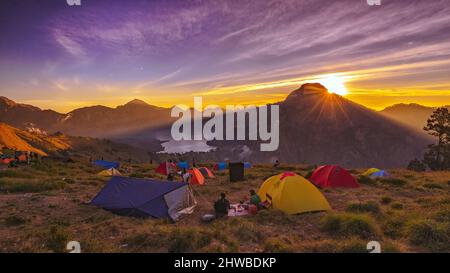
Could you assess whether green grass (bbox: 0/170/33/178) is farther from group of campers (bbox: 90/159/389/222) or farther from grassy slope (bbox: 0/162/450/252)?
group of campers (bbox: 90/159/389/222)

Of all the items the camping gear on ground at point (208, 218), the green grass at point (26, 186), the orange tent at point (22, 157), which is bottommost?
the camping gear on ground at point (208, 218)

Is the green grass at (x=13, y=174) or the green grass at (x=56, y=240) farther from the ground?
the green grass at (x=13, y=174)

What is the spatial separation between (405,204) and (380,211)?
3250 millimetres

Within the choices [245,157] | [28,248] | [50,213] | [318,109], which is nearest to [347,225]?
[28,248]

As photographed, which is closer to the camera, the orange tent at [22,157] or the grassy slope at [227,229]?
the grassy slope at [227,229]

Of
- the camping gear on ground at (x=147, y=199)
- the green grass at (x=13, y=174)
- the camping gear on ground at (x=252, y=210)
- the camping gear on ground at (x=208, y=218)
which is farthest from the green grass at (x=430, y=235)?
the green grass at (x=13, y=174)

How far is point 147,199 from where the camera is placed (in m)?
13.2

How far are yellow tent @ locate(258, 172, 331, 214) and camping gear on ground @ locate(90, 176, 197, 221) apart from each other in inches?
164

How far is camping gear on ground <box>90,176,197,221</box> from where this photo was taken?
13.0 metres

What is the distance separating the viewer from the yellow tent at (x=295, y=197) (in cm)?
1339

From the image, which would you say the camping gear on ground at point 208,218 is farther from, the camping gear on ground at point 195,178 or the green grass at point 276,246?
the camping gear on ground at point 195,178

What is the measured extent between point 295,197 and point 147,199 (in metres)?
6.68

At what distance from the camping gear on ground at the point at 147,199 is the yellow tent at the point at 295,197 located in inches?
164

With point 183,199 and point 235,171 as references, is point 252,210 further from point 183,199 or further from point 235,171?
point 235,171
